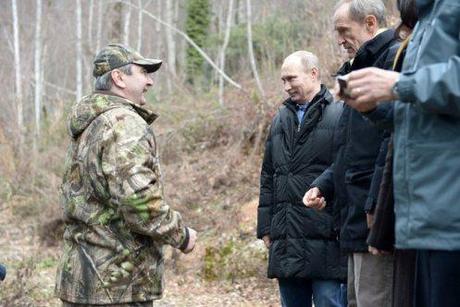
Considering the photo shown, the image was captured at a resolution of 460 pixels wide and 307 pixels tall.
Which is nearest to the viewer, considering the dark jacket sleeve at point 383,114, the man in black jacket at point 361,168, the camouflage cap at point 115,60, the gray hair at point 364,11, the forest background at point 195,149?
the dark jacket sleeve at point 383,114

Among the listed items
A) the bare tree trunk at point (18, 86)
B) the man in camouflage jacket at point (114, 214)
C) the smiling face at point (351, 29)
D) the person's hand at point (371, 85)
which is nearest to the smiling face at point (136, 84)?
the man in camouflage jacket at point (114, 214)

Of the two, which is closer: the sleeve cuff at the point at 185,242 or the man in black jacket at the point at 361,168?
the man in black jacket at the point at 361,168

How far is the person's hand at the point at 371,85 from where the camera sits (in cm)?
305

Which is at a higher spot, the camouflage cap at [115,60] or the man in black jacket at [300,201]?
the camouflage cap at [115,60]

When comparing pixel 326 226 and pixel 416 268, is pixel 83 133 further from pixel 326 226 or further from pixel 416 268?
pixel 416 268

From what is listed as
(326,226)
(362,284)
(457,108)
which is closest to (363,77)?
(457,108)

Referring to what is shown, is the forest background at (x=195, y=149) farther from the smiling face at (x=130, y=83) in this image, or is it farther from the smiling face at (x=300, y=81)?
the smiling face at (x=300, y=81)

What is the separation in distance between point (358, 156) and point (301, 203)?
150 centimetres

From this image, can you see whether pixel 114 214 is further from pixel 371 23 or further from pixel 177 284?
pixel 177 284

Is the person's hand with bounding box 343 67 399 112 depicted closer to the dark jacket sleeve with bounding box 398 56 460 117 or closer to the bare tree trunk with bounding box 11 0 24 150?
the dark jacket sleeve with bounding box 398 56 460 117

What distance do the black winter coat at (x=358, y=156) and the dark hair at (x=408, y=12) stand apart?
0.98 feet

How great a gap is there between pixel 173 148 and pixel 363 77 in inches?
551

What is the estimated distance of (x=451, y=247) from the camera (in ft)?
9.77

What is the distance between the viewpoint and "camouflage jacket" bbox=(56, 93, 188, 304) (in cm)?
461
